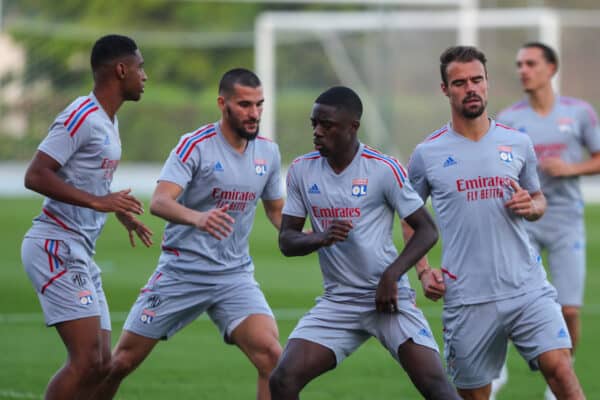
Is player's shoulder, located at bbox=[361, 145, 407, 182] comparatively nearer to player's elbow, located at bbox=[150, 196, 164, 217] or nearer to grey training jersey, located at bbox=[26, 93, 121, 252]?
player's elbow, located at bbox=[150, 196, 164, 217]

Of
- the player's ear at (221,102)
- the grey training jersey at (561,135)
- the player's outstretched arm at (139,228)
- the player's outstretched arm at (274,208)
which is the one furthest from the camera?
the grey training jersey at (561,135)

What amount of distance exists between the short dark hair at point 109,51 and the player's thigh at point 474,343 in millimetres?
2571

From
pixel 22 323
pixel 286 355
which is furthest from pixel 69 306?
pixel 22 323

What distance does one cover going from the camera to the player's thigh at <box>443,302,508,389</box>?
23.6ft

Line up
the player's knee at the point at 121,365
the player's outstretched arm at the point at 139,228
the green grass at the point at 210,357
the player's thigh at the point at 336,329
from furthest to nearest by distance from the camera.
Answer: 1. the green grass at the point at 210,357
2. the player's knee at the point at 121,365
3. the player's outstretched arm at the point at 139,228
4. the player's thigh at the point at 336,329

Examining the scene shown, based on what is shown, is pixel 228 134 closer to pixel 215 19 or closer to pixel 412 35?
pixel 412 35

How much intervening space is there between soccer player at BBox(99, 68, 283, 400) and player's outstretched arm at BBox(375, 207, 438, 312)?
1292mm

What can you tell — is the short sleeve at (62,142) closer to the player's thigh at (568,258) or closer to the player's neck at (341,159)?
the player's neck at (341,159)

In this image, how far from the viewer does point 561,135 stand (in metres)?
10.1

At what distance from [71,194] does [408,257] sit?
1991 mm

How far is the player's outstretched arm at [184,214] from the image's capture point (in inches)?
275

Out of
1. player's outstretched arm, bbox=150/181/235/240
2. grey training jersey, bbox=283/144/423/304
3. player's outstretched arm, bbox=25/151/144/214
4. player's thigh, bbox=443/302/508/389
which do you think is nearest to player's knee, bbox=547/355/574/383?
player's thigh, bbox=443/302/508/389

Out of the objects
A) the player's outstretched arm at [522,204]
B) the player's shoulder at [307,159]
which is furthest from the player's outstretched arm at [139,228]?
the player's outstretched arm at [522,204]

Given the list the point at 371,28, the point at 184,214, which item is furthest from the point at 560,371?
the point at 371,28
